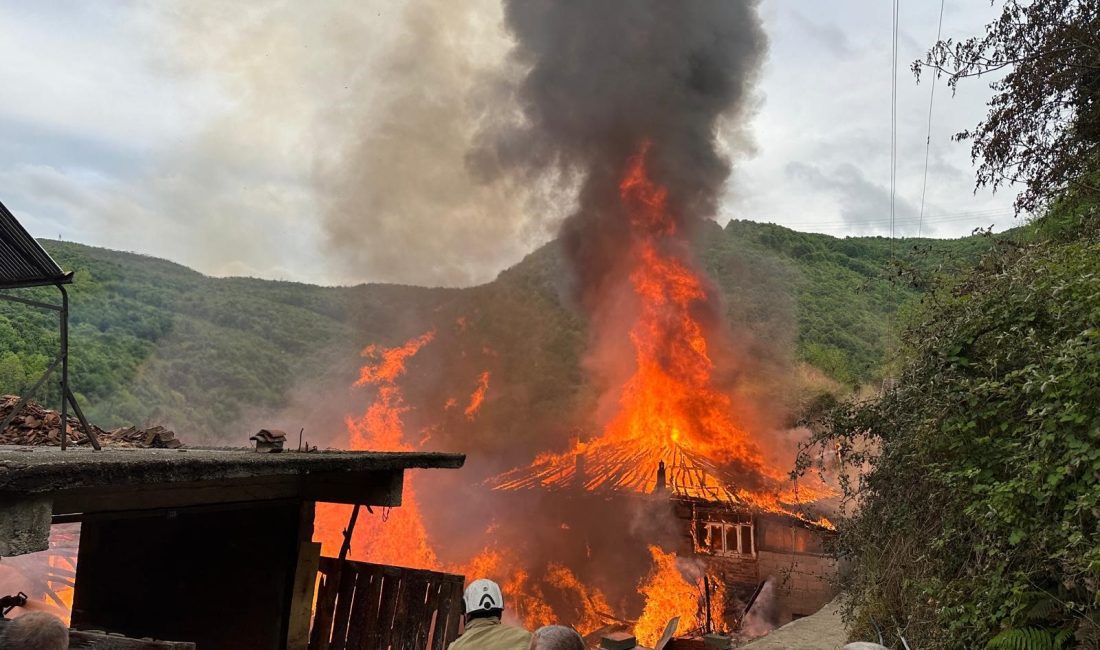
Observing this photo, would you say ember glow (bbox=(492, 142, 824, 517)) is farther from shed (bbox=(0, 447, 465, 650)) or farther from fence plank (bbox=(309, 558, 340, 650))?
shed (bbox=(0, 447, 465, 650))

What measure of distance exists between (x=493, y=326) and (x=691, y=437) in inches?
863

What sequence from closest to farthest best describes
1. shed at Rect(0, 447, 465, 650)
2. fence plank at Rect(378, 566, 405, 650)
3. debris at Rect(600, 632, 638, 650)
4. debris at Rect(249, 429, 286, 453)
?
Answer: debris at Rect(249, 429, 286, 453) → fence plank at Rect(378, 566, 405, 650) → shed at Rect(0, 447, 465, 650) → debris at Rect(600, 632, 638, 650)

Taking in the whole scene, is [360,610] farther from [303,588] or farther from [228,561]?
[228,561]

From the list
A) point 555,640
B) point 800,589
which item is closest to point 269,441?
point 555,640

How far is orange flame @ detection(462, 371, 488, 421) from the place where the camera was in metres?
31.0

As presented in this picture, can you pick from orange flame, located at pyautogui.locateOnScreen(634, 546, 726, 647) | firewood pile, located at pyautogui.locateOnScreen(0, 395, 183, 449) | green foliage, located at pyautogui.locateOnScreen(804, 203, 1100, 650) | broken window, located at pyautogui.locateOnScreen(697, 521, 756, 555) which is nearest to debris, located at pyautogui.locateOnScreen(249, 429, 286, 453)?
firewood pile, located at pyautogui.locateOnScreen(0, 395, 183, 449)

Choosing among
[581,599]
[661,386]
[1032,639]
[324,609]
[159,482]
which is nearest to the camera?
[159,482]

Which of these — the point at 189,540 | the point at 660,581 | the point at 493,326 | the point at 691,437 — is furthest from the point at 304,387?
the point at 189,540

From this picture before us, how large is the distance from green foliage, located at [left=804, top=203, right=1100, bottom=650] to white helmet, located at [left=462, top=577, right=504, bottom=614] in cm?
354

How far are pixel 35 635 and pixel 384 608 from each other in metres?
3.48

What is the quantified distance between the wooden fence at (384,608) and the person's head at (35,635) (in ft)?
10.4

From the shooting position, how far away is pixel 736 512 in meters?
19.7

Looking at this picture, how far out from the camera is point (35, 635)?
2.38 m

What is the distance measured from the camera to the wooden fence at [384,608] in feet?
17.7
